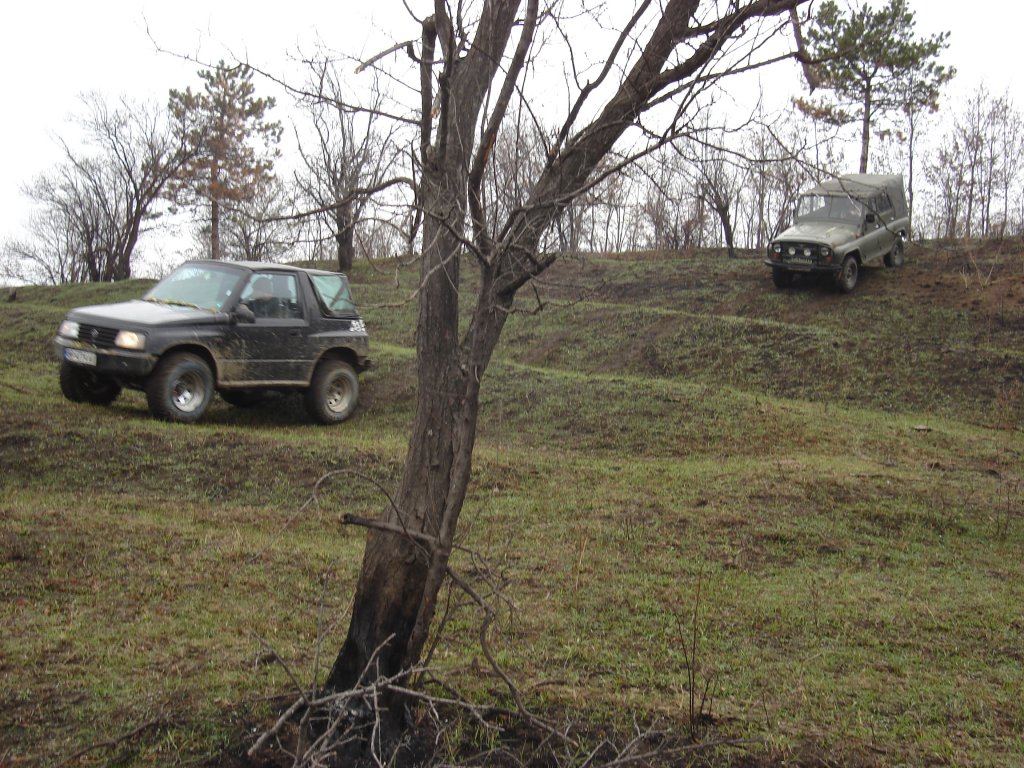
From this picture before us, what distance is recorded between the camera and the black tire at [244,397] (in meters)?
11.8

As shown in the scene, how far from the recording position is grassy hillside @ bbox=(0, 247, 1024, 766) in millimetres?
4449

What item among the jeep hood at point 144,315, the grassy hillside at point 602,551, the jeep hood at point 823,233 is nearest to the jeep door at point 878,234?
the jeep hood at point 823,233

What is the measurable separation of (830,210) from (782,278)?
168 cm

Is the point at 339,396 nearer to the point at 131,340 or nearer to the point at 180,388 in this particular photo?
the point at 180,388

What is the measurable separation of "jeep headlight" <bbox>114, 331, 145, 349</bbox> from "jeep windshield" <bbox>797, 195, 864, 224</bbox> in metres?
13.8

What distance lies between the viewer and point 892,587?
21.8 feet

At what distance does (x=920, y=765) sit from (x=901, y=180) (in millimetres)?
20463

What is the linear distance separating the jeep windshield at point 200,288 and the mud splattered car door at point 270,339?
22cm

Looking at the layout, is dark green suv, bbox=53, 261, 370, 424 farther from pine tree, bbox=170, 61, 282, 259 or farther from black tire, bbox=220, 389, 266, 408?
pine tree, bbox=170, 61, 282, 259

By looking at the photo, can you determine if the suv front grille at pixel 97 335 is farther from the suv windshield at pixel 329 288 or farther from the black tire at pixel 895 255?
the black tire at pixel 895 255

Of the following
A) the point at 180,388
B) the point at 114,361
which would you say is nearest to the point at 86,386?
the point at 114,361

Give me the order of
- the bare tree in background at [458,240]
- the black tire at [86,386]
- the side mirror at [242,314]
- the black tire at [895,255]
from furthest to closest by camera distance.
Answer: the black tire at [895,255] < the side mirror at [242,314] < the black tire at [86,386] < the bare tree in background at [458,240]

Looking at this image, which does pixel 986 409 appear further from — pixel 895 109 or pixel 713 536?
pixel 895 109

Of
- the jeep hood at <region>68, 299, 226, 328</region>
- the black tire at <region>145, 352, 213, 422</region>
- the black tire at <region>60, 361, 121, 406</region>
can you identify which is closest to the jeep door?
the jeep hood at <region>68, 299, 226, 328</region>
